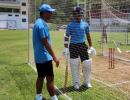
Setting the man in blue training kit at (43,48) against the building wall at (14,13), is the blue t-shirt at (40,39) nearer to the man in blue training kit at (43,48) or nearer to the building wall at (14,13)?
the man in blue training kit at (43,48)

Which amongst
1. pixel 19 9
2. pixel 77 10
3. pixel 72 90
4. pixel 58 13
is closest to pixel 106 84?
pixel 72 90

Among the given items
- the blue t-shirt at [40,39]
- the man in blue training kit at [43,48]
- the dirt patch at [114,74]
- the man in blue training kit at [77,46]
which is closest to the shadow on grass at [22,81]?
the man in blue training kit at [43,48]

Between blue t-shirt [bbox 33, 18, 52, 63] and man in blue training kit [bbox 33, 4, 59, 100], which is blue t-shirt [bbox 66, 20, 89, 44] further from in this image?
blue t-shirt [bbox 33, 18, 52, 63]

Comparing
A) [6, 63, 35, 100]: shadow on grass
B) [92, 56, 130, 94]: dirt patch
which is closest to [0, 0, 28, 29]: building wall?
[92, 56, 130, 94]: dirt patch

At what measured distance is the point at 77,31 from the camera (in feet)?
29.3

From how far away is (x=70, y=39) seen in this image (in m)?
9.05

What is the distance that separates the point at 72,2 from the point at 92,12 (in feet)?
3.98

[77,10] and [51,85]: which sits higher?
[77,10]

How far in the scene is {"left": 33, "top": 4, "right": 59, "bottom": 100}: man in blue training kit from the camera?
732 centimetres

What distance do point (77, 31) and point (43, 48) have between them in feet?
5.29

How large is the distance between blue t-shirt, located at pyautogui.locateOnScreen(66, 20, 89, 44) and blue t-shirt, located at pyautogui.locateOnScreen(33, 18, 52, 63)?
1.52 m

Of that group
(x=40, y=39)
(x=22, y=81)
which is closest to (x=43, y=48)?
(x=40, y=39)

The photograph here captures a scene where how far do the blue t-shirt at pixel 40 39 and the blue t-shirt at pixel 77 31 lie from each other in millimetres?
1520

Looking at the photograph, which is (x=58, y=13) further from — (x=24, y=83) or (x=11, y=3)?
(x=11, y=3)
